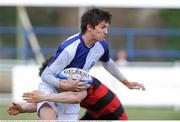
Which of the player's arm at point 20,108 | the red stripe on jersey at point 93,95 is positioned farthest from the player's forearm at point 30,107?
the red stripe on jersey at point 93,95

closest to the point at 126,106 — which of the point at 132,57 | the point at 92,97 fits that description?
the point at 132,57

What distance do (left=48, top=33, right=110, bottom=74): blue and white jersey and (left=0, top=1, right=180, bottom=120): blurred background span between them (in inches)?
66.7

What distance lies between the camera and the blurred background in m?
14.1

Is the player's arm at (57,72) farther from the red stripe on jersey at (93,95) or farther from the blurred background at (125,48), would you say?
the blurred background at (125,48)

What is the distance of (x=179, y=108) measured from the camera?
14180mm

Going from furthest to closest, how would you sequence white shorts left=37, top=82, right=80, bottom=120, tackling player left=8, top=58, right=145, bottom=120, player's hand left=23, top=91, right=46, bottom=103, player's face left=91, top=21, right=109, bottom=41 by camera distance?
tackling player left=8, top=58, right=145, bottom=120
white shorts left=37, top=82, right=80, bottom=120
player's face left=91, top=21, right=109, bottom=41
player's hand left=23, top=91, right=46, bottom=103

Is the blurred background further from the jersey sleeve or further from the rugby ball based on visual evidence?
the rugby ball

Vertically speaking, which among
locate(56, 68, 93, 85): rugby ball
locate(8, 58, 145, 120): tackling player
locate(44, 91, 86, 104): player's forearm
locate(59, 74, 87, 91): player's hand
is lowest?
locate(8, 58, 145, 120): tackling player

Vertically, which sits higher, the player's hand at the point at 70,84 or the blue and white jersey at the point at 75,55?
the blue and white jersey at the point at 75,55

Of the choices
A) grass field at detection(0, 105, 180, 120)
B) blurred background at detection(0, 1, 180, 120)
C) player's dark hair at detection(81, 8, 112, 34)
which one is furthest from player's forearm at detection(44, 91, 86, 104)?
grass field at detection(0, 105, 180, 120)

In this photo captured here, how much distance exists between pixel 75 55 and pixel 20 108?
747 mm

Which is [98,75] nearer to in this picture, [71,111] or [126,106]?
[126,106]

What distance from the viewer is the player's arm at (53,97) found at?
6367mm

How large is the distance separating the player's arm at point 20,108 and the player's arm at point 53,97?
0.38 meters
